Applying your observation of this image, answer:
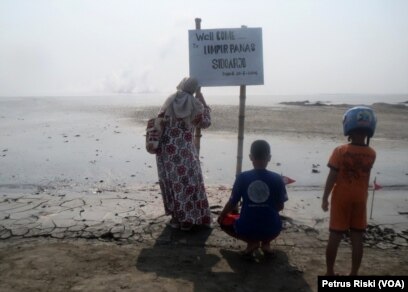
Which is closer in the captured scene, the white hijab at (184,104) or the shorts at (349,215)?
the shorts at (349,215)

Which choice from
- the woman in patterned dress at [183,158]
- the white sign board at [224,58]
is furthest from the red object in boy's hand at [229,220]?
the white sign board at [224,58]

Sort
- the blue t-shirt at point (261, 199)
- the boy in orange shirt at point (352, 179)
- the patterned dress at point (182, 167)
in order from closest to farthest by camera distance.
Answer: the boy in orange shirt at point (352, 179) < the blue t-shirt at point (261, 199) < the patterned dress at point (182, 167)

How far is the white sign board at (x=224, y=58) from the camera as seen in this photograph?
212 inches

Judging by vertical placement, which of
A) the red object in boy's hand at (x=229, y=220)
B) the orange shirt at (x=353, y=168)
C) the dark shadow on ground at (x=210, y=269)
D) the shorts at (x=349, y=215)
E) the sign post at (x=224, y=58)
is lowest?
the dark shadow on ground at (x=210, y=269)

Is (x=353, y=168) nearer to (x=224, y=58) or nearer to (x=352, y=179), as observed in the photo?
(x=352, y=179)

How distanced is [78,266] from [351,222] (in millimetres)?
2855

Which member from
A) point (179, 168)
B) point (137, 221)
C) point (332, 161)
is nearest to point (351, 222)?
point (332, 161)

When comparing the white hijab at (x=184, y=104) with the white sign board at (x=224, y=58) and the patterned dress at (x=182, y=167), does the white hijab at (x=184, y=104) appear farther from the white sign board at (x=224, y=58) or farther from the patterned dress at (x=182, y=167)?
the white sign board at (x=224, y=58)

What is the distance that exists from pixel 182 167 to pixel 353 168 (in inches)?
88.6

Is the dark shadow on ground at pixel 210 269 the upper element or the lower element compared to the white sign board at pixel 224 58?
lower

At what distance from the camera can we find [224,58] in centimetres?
543

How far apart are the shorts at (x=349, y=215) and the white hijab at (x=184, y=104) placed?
2177mm

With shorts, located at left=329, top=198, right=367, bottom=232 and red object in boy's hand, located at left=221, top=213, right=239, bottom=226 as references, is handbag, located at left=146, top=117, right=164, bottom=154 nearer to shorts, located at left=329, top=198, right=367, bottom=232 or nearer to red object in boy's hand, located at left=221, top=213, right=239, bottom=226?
red object in boy's hand, located at left=221, top=213, right=239, bottom=226

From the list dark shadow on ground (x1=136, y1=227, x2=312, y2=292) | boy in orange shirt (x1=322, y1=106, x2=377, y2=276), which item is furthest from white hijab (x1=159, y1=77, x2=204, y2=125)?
boy in orange shirt (x1=322, y1=106, x2=377, y2=276)
